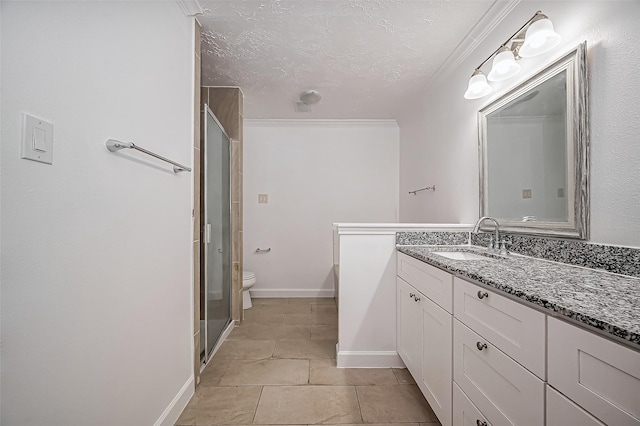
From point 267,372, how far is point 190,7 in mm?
2327

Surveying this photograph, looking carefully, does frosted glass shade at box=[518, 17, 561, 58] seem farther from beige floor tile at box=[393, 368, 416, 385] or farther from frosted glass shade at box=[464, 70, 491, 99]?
beige floor tile at box=[393, 368, 416, 385]

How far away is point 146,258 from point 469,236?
1951 millimetres

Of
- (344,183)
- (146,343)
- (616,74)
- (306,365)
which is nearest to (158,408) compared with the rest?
(146,343)

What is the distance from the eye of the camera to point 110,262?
932 millimetres

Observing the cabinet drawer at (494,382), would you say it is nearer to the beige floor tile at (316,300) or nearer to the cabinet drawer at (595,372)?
the cabinet drawer at (595,372)

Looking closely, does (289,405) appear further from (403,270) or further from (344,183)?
(344,183)

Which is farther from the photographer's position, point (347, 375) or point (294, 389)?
point (347, 375)

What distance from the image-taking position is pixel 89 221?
84 cm

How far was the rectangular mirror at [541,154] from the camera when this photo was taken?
3.75ft

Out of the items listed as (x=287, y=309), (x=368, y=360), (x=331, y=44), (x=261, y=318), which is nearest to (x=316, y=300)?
(x=287, y=309)

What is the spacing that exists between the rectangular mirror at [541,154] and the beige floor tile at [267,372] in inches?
63.6

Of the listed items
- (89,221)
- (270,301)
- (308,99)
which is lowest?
(270,301)

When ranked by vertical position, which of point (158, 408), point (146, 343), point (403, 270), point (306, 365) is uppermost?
point (403, 270)

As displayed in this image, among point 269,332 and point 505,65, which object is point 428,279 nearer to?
point 505,65
